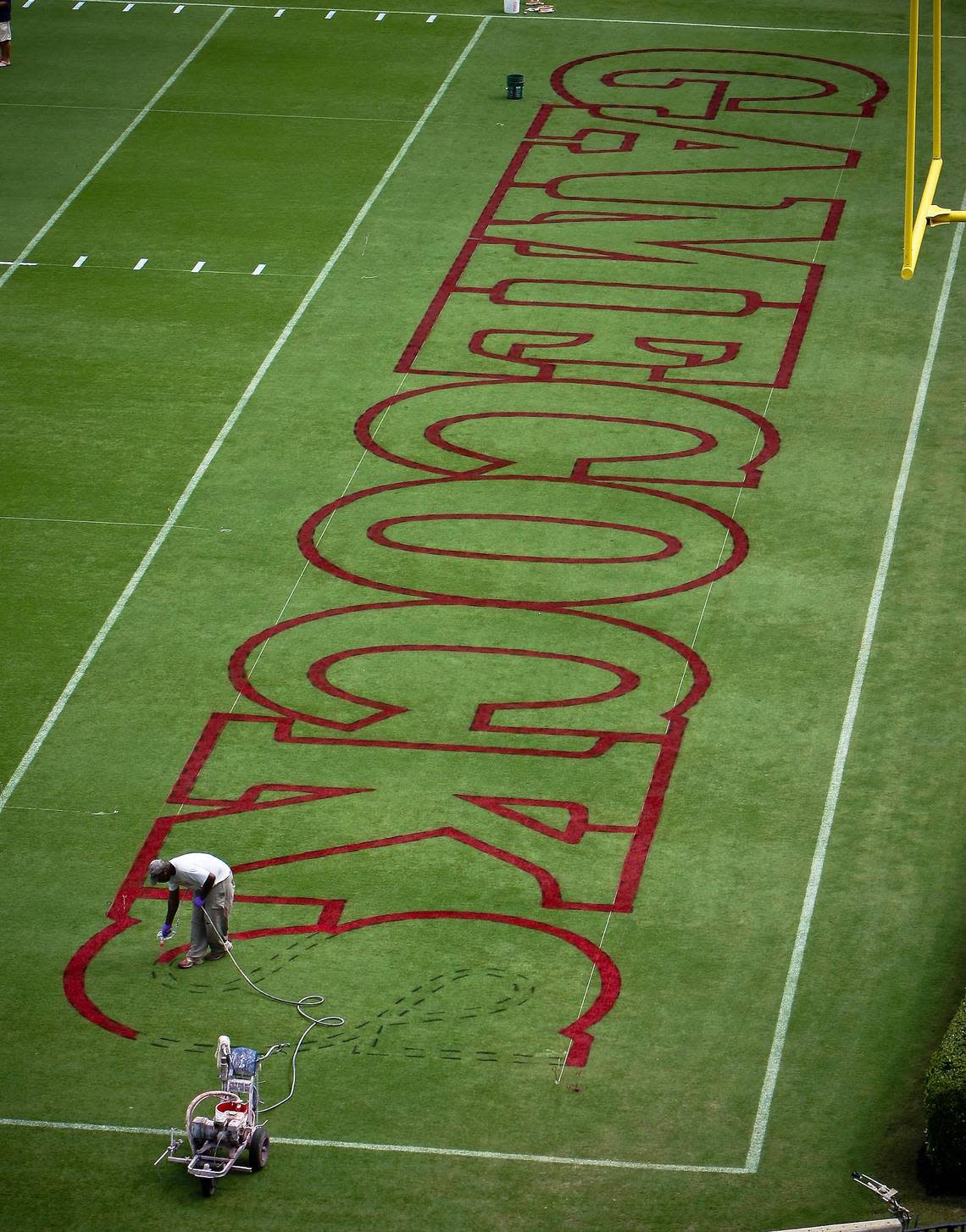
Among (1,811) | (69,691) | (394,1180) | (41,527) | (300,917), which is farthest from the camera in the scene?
(41,527)

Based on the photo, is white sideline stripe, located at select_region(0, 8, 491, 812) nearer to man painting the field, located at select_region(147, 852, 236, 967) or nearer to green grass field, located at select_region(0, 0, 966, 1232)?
green grass field, located at select_region(0, 0, 966, 1232)

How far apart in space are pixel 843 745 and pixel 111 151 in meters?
21.1

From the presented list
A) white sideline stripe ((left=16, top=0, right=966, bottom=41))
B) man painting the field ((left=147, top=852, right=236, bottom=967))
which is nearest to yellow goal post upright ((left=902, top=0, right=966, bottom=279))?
man painting the field ((left=147, top=852, right=236, bottom=967))

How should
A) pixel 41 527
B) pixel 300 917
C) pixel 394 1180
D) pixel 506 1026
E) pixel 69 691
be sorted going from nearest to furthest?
pixel 394 1180
pixel 506 1026
pixel 300 917
pixel 69 691
pixel 41 527

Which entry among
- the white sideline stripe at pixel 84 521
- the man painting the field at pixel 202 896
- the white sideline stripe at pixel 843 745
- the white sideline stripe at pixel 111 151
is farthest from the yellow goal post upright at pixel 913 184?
the white sideline stripe at pixel 111 151

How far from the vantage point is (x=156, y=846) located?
82.1 ft

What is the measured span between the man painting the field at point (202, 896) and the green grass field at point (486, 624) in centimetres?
23

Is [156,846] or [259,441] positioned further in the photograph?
[259,441]

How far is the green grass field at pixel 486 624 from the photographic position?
21609mm

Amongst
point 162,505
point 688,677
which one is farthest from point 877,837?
point 162,505

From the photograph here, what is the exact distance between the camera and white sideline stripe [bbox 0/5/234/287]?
128ft

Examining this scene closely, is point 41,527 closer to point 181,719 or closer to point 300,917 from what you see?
point 181,719

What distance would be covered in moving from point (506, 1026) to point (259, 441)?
12.6 metres

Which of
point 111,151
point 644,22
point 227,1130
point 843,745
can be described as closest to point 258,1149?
point 227,1130
